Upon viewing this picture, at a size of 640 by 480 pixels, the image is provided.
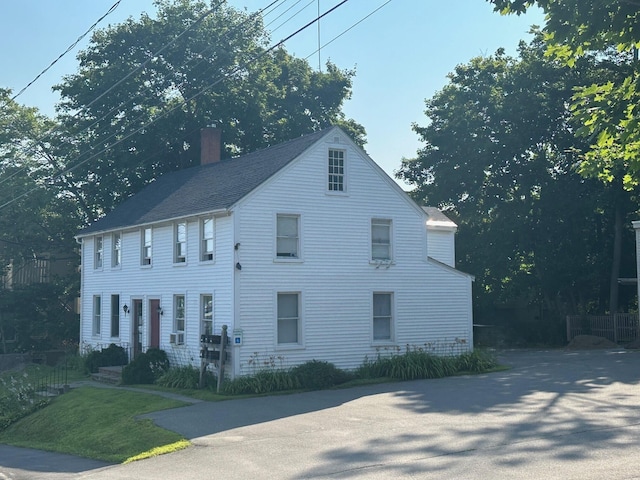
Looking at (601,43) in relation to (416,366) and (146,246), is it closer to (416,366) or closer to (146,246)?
(416,366)

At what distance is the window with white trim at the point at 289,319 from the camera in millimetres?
23531

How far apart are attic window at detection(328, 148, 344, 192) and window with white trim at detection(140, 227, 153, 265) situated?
7.62 m

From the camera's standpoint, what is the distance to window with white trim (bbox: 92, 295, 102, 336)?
105 feet

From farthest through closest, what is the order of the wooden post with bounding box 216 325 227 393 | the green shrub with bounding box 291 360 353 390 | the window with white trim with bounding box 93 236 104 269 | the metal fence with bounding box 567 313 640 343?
the metal fence with bounding box 567 313 640 343 < the window with white trim with bounding box 93 236 104 269 < the green shrub with bounding box 291 360 353 390 < the wooden post with bounding box 216 325 227 393

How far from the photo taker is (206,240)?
2448cm

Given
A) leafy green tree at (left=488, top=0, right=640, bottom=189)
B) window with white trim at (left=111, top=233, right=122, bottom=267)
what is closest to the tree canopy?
window with white trim at (left=111, top=233, right=122, bottom=267)

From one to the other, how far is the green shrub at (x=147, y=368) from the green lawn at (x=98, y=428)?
1193 mm

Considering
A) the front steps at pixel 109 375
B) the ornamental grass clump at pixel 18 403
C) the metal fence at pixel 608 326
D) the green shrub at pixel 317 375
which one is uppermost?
the metal fence at pixel 608 326

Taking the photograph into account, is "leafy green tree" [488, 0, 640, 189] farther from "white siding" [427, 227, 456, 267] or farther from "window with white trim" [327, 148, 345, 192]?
"white siding" [427, 227, 456, 267]

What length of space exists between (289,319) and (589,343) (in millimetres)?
18579

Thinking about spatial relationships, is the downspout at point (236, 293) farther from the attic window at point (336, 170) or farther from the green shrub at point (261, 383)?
the attic window at point (336, 170)

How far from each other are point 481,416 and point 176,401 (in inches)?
329

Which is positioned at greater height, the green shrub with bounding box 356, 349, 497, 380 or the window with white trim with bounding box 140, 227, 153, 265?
the window with white trim with bounding box 140, 227, 153, 265

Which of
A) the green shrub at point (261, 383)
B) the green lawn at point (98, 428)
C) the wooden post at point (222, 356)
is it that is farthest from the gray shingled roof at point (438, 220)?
the green lawn at point (98, 428)
